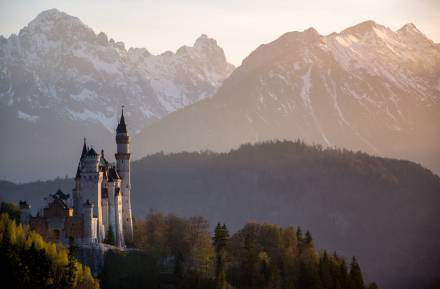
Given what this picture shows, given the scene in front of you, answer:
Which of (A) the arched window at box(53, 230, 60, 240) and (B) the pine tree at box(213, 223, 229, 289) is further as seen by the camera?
(B) the pine tree at box(213, 223, 229, 289)

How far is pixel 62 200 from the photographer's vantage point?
189 meters

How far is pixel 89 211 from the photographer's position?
18475 cm

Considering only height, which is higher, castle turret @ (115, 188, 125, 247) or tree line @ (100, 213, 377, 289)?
castle turret @ (115, 188, 125, 247)

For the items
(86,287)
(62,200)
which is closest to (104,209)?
(62,200)

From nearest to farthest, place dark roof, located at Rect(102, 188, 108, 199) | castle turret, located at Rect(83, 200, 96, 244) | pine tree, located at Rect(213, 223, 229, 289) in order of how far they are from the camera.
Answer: castle turret, located at Rect(83, 200, 96, 244)
pine tree, located at Rect(213, 223, 229, 289)
dark roof, located at Rect(102, 188, 108, 199)

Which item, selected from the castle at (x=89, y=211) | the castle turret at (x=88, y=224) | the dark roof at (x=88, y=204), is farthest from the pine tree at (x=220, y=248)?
the dark roof at (x=88, y=204)

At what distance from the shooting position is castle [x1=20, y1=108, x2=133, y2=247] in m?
185

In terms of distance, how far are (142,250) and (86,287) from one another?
76.4ft

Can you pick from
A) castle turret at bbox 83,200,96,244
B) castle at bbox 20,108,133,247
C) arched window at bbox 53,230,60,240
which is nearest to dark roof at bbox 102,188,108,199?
castle at bbox 20,108,133,247

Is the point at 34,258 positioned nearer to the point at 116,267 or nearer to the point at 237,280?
the point at 116,267

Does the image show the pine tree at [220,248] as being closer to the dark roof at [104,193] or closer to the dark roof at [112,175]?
the dark roof at [112,175]

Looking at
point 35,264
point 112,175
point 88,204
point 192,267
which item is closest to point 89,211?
point 88,204

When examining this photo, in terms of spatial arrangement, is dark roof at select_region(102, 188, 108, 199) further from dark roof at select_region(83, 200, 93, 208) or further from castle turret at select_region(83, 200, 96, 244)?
castle turret at select_region(83, 200, 96, 244)

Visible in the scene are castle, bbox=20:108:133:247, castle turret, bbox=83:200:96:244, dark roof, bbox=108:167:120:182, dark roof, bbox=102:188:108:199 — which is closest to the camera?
castle turret, bbox=83:200:96:244
